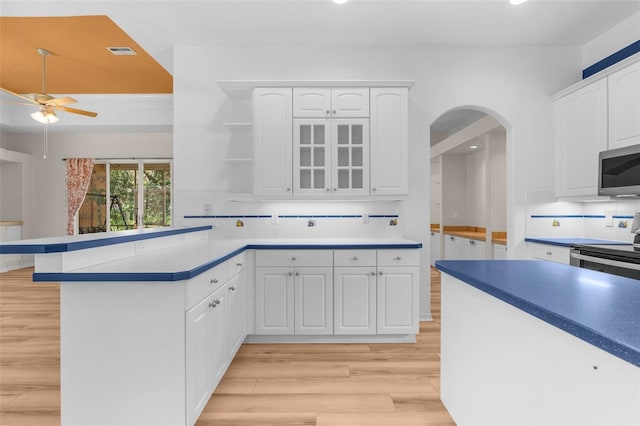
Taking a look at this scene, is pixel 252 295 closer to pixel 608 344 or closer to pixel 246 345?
pixel 246 345

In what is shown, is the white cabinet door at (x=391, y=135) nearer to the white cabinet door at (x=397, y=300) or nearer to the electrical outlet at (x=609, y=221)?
the white cabinet door at (x=397, y=300)

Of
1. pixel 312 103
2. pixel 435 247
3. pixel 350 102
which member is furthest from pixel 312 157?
pixel 435 247

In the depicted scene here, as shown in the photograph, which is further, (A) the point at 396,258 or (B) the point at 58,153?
(B) the point at 58,153

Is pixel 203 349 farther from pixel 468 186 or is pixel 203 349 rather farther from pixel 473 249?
pixel 468 186

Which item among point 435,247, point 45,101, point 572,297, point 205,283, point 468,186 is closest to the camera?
point 572,297

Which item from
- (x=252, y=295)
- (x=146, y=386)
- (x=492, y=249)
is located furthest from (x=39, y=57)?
(x=492, y=249)

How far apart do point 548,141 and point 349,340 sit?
302 centimetres

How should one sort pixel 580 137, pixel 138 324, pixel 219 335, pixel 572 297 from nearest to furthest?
1. pixel 572 297
2. pixel 138 324
3. pixel 219 335
4. pixel 580 137

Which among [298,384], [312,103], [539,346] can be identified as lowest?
[298,384]

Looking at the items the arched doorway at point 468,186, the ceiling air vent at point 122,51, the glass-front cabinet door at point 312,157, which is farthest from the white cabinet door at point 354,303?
the ceiling air vent at point 122,51

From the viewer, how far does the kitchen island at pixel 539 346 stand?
86 centimetres

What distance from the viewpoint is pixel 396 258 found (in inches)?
122

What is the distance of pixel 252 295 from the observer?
307 centimetres

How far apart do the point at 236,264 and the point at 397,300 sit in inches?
56.2
